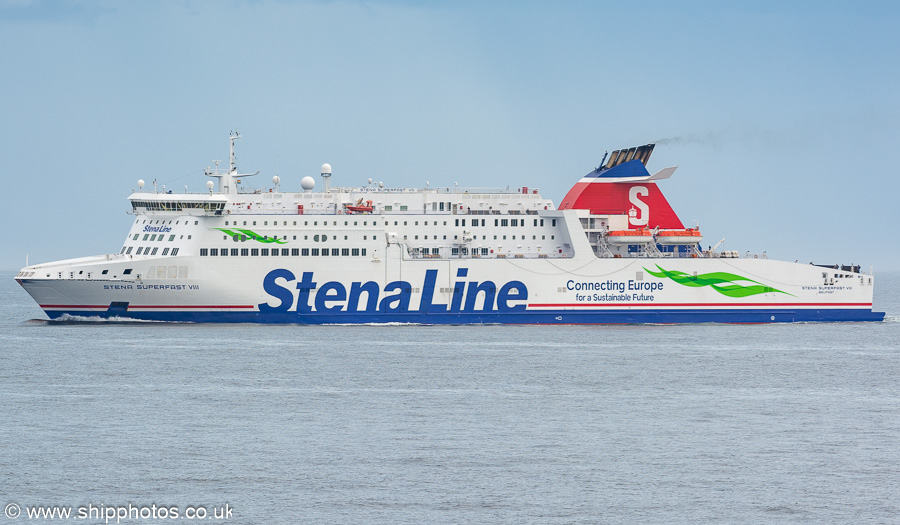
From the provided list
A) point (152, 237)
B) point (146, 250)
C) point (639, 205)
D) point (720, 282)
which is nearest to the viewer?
point (146, 250)

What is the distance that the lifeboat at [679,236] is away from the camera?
42156 millimetres

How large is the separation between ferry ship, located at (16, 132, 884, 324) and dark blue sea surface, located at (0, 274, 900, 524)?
2960 mm

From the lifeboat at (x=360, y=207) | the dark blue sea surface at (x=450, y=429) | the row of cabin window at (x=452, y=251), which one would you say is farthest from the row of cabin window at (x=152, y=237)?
the row of cabin window at (x=452, y=251)

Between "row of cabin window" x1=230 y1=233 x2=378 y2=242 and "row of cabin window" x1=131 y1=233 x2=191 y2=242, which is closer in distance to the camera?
"row of cabin window" x1=230 y1=233 x2=378 y2=242

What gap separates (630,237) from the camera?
41.5m

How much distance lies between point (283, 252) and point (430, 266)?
5.31 m

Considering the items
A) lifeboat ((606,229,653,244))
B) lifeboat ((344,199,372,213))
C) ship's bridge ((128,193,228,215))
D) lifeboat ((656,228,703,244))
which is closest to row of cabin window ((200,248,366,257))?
ship's bridge ((128,193,228,215))

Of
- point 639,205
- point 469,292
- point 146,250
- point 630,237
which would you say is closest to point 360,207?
point 469,292

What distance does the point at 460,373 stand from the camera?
28656 millimetres

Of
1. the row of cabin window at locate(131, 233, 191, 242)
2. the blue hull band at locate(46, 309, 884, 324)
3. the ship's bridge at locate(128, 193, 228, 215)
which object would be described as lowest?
the blue hull band at locate(46, 309, 884, 324)

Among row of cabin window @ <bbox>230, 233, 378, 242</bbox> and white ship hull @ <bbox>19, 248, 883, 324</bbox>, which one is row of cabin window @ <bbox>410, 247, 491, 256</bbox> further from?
row of cabin window @ <bbox>230, 233, 378, 242</bbox>

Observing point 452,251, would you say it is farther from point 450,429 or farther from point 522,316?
point 450,429

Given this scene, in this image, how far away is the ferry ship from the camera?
3816cm

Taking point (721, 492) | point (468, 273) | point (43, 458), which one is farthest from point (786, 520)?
point (468, 273)
